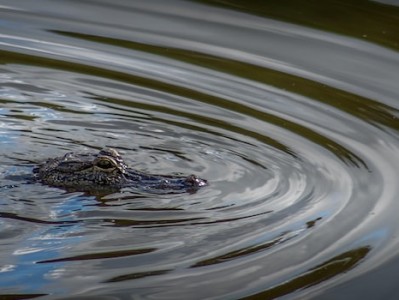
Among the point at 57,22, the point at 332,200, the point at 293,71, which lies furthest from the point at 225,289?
the point at 57,22

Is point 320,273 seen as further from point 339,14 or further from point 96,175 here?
point 339,14

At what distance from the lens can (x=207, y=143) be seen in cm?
793

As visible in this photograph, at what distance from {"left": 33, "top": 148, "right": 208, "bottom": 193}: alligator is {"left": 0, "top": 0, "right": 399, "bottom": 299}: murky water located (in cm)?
12

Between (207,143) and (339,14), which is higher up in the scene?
(339,14)

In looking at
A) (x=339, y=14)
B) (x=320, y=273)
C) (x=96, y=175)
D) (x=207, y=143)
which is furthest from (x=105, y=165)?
(x=339, y=14)

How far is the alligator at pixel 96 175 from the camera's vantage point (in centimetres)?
734

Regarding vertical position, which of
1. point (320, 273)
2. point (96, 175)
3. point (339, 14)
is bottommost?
point (320, 273)

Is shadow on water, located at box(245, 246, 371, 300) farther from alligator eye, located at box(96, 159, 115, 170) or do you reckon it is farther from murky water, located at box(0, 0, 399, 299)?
alligator eye, located at box(96, 159, 115, 170)

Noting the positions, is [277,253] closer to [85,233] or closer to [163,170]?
[85,233]

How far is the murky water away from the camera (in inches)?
230

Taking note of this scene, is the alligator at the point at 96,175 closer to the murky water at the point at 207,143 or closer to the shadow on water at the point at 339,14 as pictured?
the murky water at the point at 207,143

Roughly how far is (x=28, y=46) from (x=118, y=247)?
13.7ft

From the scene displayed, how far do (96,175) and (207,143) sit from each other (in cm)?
89

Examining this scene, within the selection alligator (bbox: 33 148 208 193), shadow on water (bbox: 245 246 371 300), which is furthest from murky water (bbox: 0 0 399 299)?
alligator (bbox: 33 148 208 193)
